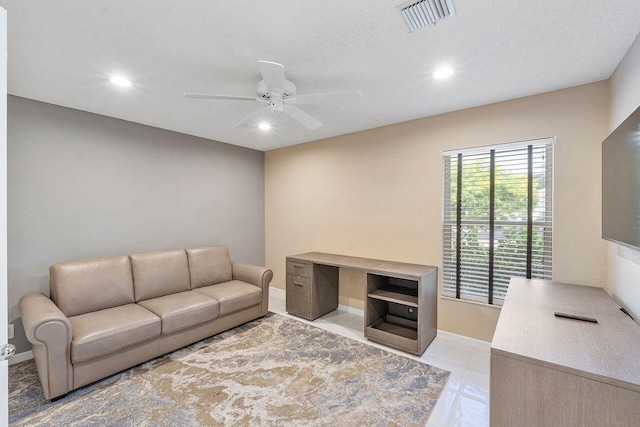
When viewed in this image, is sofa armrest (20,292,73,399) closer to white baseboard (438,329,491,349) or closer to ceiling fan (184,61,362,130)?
ceiling fan (184,61,362,130)

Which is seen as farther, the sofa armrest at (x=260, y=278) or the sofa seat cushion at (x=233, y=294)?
the sofa armrest at (x=260, y=278)

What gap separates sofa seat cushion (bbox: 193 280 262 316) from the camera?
10.3 ft

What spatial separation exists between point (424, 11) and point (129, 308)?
339cm

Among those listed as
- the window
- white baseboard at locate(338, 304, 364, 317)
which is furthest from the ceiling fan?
white baseboard at locate(338, 304, 364, 317)

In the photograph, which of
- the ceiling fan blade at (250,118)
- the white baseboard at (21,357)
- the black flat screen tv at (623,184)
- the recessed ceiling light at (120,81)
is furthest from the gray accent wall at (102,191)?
the black flat screen tv at (623,184)

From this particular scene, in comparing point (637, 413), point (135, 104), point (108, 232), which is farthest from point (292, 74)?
point (108, 232)

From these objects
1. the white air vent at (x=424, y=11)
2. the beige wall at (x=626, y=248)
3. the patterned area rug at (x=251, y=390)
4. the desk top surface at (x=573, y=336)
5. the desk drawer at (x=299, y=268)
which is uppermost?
the white air vent at (x=424, y=11)

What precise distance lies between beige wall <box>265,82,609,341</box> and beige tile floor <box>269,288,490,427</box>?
0.17 meters

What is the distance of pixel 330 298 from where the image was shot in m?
3.89

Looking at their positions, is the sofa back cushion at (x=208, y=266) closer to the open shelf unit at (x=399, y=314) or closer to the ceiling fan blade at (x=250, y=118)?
the ceiling fan blade at (x=250, y=118)

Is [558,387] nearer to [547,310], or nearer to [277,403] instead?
[547,310]

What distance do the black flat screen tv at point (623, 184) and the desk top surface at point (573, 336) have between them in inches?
18.0

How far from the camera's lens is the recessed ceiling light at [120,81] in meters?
2.28

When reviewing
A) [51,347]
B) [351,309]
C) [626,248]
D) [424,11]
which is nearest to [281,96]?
[424,11]
